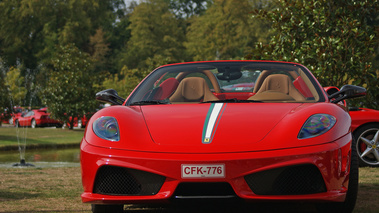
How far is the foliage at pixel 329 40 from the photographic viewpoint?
1193 cm

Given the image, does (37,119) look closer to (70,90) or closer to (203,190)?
(70,90)

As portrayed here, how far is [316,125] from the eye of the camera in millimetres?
4031

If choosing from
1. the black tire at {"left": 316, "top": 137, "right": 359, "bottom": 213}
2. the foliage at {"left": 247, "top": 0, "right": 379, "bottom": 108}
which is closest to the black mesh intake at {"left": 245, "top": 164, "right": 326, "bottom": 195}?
the black tire at {"left": 316, "top": 137, "right": 359, "bottom": 213}

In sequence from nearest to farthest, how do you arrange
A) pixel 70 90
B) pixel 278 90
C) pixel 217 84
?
1. pixel 278 90
2. pixel 217 84
3. pixel 70 90

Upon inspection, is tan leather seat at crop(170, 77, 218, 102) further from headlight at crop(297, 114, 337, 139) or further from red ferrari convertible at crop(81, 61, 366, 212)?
headlight at crop(297, 114, 337, 139)

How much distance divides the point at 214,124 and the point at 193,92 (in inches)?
50.1

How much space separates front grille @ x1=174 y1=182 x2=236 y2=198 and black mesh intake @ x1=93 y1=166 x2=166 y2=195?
0.46ft

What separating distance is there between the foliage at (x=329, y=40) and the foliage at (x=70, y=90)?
2100cm

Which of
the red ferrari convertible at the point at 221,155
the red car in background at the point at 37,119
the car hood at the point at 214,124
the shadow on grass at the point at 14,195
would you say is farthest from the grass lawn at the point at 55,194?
the red car in background at the point at 37,119

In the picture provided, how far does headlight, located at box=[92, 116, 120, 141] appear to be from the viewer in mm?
4129

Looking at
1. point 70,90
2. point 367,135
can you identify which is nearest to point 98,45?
point 70,90

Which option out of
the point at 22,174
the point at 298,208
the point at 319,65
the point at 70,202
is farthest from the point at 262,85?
the point at 319,65

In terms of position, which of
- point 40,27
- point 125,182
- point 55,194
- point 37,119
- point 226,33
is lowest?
point 37,119

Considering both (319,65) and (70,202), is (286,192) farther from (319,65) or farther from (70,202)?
(319,65)
